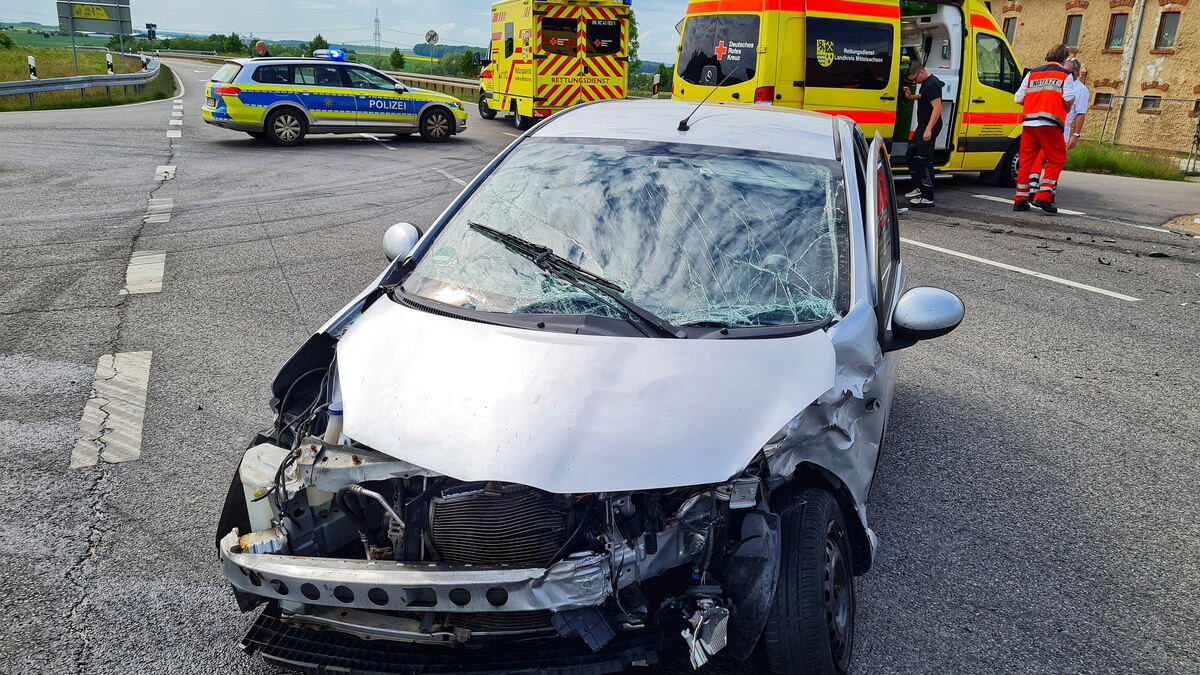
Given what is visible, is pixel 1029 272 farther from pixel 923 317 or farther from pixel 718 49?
pixel 923 317

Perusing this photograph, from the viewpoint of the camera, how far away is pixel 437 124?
18.7 metres

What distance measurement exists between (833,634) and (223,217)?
9193 millimetres

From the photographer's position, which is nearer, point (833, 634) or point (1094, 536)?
point (833, 634)

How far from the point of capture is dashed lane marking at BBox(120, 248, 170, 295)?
7196 mm

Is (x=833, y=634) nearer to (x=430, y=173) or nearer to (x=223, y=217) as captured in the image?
(x=223, y=217)

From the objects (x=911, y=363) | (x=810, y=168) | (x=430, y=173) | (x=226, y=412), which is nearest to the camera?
(x=810, y=168)

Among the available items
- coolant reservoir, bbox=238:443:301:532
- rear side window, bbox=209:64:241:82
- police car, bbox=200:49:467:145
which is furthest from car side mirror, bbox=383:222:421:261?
rear side window, bbox=209:64:241:82

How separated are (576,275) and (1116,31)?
3712cm

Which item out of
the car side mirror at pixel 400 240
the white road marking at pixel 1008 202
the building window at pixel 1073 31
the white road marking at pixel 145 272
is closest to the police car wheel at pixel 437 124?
the white road marking at pixel 1008 202

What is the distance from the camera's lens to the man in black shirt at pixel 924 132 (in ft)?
37.5

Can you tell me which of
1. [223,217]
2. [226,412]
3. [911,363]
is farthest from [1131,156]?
[226,412]

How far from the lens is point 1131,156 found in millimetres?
18609

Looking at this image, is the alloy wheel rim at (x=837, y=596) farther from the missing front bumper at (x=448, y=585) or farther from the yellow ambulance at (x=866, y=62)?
the yellow ambulance at (x=866, y=62)

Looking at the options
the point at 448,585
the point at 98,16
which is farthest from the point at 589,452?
the point at 98,16
